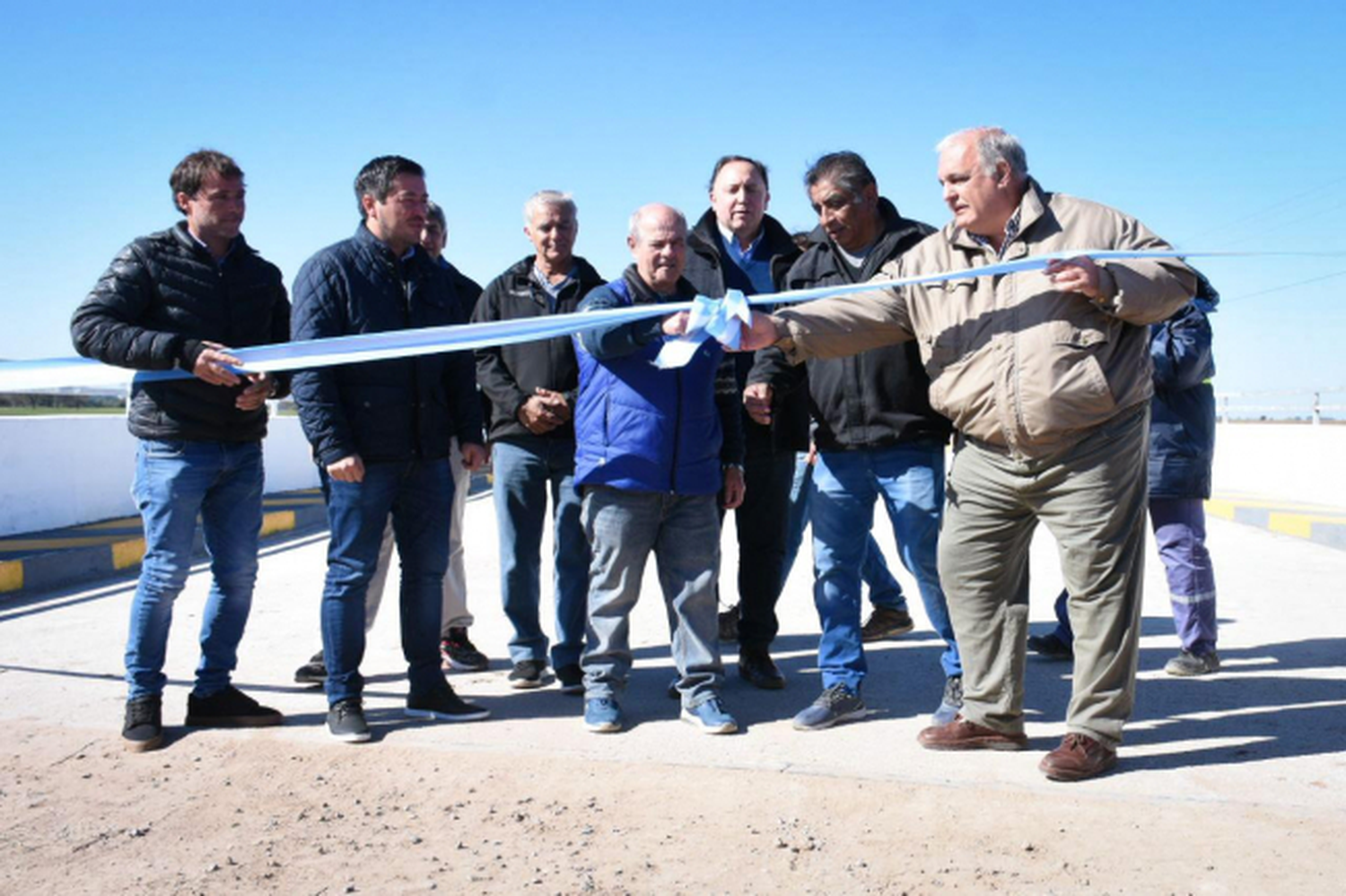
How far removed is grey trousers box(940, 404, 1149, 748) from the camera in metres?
3.60

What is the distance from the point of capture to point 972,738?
12.8 feet

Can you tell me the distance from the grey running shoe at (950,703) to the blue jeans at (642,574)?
33.5 inches

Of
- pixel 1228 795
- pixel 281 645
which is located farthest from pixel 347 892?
pixel 281 645

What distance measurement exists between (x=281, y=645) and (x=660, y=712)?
2.43 meters

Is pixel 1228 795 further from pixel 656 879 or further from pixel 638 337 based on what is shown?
pixel 638 337

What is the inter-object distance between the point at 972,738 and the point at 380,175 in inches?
121

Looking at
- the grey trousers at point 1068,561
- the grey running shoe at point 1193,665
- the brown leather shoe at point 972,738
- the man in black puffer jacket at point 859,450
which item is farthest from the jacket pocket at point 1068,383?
the grey running shoe at point 1193,665

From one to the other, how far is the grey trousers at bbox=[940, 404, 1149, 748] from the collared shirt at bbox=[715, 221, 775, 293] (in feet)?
4.96

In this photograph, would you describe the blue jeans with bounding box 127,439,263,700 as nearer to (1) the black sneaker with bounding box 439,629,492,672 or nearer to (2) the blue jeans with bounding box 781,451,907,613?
(1) the black sneaker with bounding box 439,629,492,672

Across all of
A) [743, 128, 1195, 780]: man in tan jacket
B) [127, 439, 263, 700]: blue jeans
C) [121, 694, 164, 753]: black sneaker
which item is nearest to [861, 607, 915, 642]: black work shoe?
[743, 128, 1195, 780]: man in tan jacket

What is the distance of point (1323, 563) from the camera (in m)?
8.34

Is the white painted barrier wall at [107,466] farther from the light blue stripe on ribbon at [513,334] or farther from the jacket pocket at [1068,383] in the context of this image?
the jacket pocket at [1068,383]

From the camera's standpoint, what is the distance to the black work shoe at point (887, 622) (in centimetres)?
591

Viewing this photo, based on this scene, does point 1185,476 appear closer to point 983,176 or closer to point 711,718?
point 983,176
